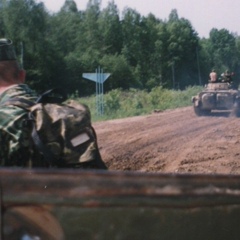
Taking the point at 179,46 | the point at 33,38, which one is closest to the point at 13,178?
the point at 33,38

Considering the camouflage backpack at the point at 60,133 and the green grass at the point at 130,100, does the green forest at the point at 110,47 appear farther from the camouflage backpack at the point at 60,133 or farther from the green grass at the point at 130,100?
the camouflage backpack at the point at 60,133

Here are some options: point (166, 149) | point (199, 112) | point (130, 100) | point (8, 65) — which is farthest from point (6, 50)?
point (199, 112)

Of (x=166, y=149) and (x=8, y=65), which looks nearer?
(x=8, y=65)

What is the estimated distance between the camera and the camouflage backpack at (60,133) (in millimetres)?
823

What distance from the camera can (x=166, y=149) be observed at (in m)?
3.66

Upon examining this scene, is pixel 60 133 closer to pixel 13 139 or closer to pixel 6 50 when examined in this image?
pixel 13 139

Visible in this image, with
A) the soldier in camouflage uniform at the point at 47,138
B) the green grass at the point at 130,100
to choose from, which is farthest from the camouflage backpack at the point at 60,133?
the green grass at the point at 130,100

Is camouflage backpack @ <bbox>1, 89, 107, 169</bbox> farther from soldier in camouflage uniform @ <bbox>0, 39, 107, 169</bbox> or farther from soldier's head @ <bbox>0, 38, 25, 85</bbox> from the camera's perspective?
soldier's head @ <bbox>0, 38, 25, 85</bbox>

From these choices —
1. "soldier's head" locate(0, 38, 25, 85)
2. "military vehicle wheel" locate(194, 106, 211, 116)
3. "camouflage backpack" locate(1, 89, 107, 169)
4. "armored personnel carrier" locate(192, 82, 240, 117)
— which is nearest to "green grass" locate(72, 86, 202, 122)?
"soldier's head" locate(0, 38, 25, 85)

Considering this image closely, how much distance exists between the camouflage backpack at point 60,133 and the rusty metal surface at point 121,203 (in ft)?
0.84

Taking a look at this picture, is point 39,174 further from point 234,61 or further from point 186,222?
point 234,61

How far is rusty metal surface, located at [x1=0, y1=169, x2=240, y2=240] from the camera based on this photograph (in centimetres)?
54

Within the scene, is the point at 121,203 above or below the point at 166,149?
above

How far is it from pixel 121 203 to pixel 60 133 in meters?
0.28
